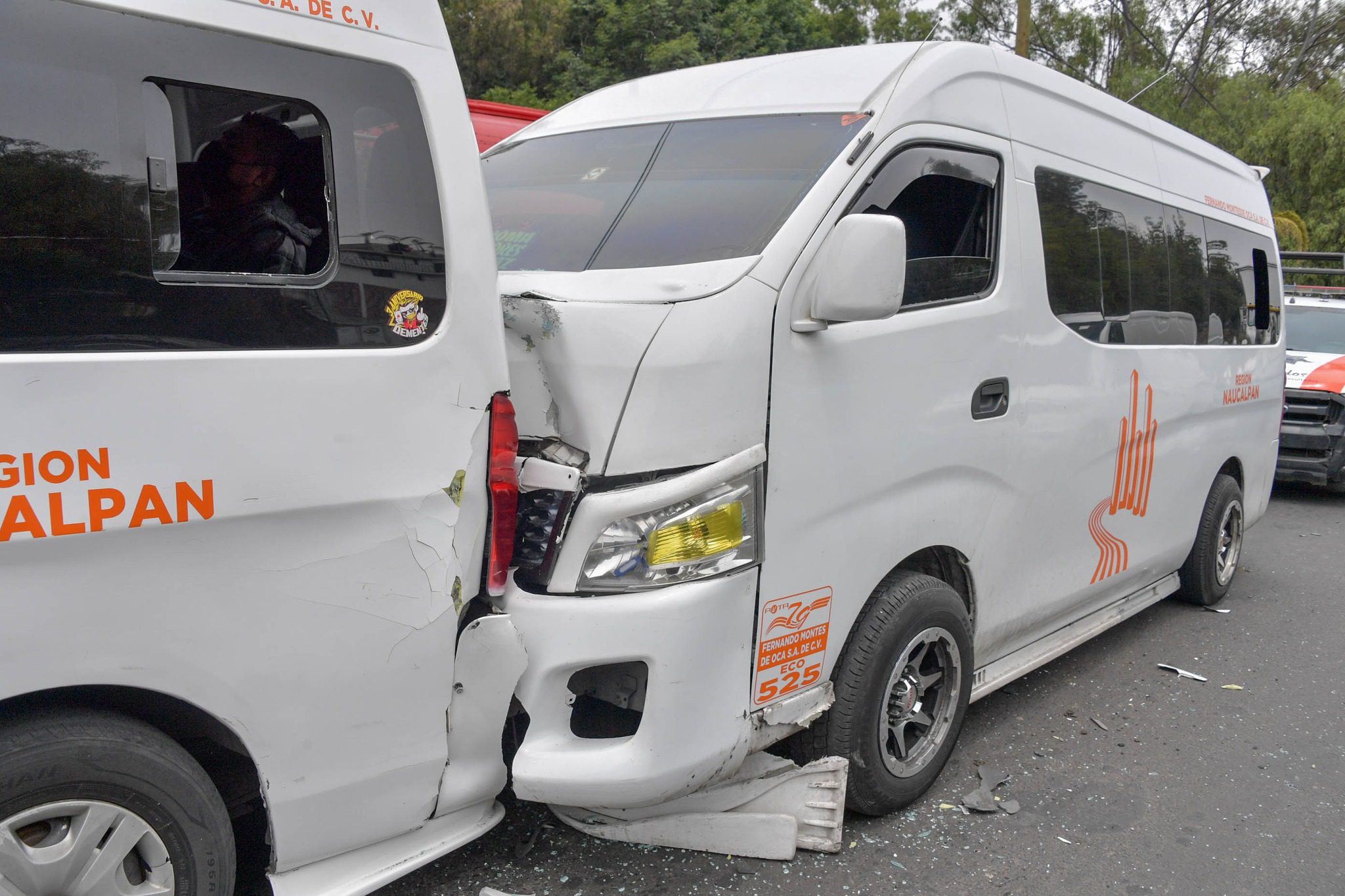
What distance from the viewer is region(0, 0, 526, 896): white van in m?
1.89

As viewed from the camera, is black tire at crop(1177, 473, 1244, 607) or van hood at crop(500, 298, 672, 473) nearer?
van hood at crop(500, 298, 672, 473)

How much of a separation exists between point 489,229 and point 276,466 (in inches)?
31.1

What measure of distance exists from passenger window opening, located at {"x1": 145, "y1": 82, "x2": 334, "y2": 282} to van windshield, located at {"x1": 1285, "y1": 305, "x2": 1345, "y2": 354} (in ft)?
34.0

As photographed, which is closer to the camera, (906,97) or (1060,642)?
(906,97)

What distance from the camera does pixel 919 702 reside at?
11.6 ft

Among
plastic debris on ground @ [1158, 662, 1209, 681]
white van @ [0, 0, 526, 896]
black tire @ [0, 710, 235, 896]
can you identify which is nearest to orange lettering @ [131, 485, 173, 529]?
white van @ [0, 0, 526, 896]

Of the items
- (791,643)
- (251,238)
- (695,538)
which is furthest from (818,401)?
(251,238)

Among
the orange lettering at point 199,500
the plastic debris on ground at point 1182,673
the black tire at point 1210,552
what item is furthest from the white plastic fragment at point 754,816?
the black tire at point 1210,552

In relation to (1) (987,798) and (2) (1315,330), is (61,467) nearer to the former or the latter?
(1) (987,798)

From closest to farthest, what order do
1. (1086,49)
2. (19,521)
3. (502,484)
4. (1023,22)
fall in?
(19,521), (502,484), (1023,22), (1086,49)

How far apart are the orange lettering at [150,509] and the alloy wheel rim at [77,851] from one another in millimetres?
544

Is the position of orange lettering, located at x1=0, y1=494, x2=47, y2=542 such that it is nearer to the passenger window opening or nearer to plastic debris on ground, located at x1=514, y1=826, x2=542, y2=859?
the passenger window opening

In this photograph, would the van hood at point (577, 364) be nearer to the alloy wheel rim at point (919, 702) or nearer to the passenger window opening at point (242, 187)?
the passenger window opening at point (242, 187)

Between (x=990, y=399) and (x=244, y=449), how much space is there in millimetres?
2408
